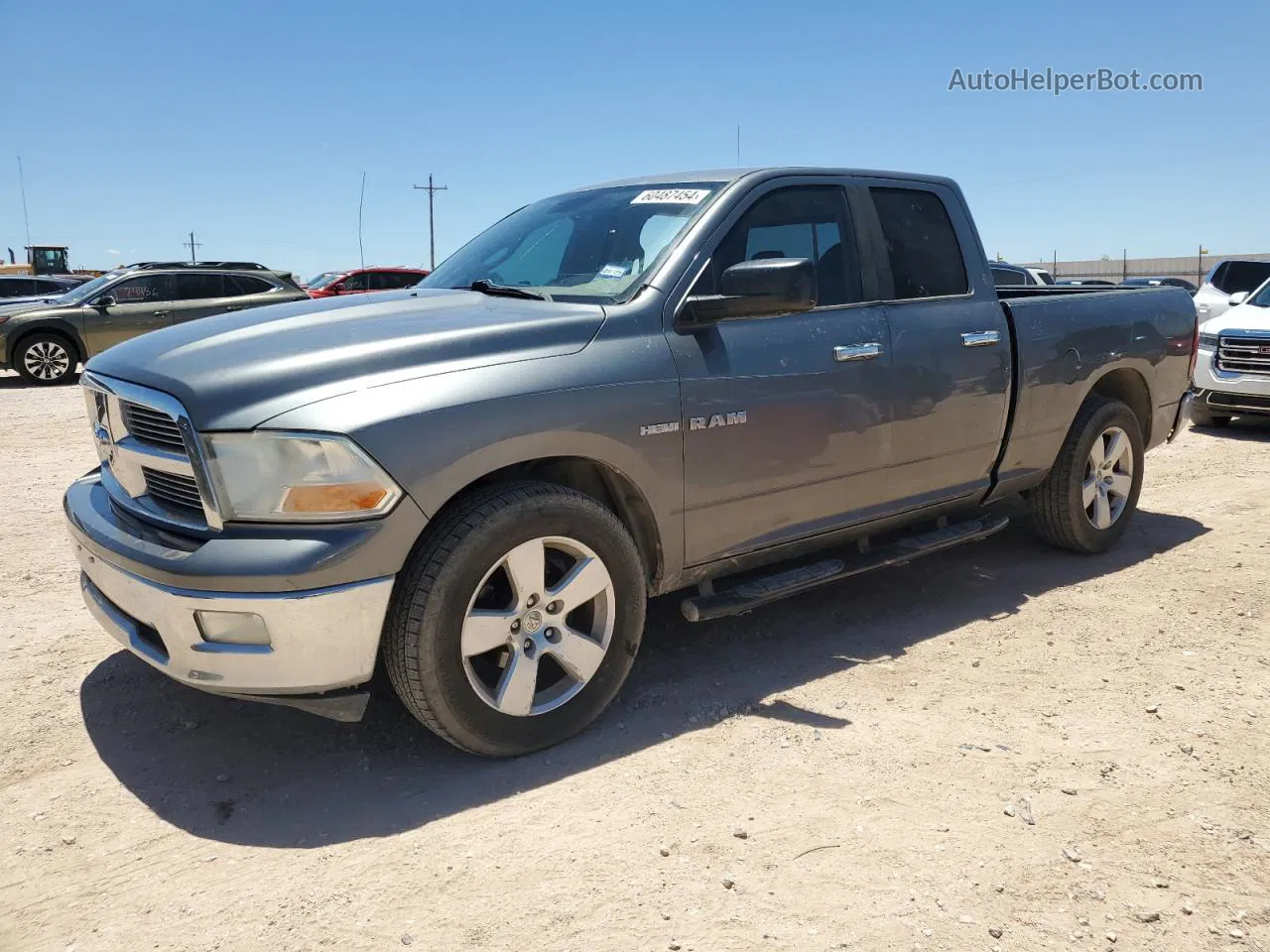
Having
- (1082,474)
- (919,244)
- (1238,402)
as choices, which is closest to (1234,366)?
(1238,402)

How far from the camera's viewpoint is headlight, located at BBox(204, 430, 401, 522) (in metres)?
2.74

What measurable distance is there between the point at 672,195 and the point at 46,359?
13.4 m

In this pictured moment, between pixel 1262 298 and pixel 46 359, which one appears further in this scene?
pixel 46 359

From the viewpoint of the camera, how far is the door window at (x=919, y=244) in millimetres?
4348

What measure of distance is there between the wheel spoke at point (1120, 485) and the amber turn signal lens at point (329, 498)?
14.1ft

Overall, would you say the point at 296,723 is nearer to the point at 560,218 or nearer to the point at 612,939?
the point at 612,939

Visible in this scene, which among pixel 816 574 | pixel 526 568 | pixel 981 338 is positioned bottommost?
pixel 816 574

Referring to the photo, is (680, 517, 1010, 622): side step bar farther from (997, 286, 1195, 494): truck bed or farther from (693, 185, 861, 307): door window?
(693, 185, 861, 307): door window

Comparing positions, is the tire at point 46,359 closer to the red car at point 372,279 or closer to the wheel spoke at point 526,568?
the red car at point 372,279

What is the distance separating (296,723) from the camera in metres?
3.50

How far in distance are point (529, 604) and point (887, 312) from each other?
79.9 inches

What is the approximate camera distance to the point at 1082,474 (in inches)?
207

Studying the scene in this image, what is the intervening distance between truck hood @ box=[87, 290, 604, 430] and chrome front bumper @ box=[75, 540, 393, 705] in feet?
1.62

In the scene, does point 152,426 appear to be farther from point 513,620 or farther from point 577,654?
point 577,654
